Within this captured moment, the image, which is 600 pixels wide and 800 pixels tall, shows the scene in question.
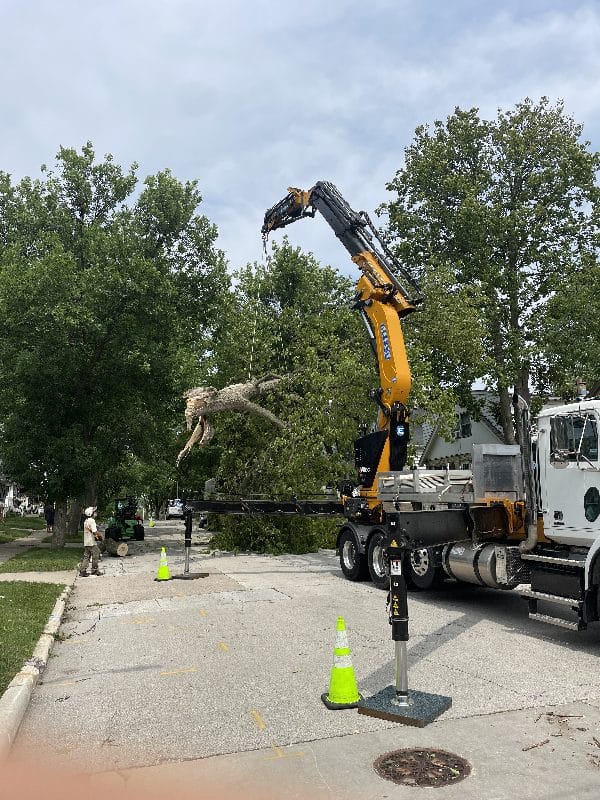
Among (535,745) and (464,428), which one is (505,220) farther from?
(535,745)

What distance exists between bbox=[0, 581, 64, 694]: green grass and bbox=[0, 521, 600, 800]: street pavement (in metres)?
0.38

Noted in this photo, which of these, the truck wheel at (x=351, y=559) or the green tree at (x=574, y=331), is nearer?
the truck wheel at (x=351, y=559)

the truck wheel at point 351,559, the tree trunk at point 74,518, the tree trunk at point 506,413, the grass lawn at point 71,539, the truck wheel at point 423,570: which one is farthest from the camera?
Result: the tree trunk at point 74,518

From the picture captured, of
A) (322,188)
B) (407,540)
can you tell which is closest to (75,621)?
(407,540)

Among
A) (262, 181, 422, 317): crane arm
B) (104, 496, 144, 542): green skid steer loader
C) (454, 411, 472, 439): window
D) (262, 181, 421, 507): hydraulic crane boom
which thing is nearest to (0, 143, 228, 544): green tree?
(104, 496, 144, 542): green skid steer loader

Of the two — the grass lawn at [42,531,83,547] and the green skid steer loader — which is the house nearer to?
the green skid steer loader

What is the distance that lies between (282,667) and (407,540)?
3285 millimetres

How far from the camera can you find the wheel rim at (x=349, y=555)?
49.4 feet

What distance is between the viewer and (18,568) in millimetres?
17594

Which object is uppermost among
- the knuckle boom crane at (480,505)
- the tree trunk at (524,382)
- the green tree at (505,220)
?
the green tree at (505,220)

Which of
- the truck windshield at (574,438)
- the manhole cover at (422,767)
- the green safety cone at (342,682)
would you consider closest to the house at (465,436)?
the truck windshield at (574,438)

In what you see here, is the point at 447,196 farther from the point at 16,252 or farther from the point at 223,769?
the point at 223,769

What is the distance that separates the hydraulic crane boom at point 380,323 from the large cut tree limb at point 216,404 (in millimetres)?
6441

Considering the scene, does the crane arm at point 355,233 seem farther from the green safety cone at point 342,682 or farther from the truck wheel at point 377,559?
the green safety cone at point 342,682
